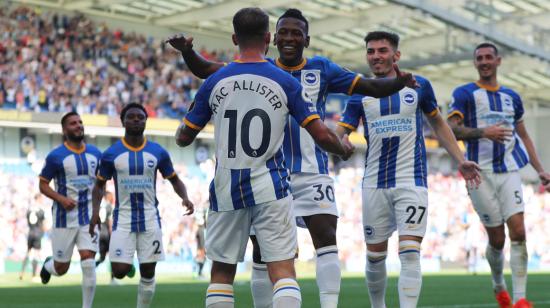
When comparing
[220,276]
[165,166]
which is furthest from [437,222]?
[220,276]

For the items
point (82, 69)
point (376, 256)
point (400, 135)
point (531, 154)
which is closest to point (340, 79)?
point (400, 135)

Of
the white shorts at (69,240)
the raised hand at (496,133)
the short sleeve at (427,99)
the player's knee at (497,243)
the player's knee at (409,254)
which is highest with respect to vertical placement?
the short sleeve at (427,99)

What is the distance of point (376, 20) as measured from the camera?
34.4 metres

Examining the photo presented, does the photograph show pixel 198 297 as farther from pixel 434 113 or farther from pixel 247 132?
pixel 247 132

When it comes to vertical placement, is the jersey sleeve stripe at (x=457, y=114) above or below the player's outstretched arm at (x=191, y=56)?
below

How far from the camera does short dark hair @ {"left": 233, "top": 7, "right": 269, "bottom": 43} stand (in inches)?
209

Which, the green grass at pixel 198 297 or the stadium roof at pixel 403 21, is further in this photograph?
the stadium roof at pixel 403 21

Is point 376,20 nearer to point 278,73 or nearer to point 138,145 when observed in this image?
point 138,145

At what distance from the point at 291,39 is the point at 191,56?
816mm

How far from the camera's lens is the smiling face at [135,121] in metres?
9.99

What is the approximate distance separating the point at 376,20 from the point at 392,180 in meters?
27.0

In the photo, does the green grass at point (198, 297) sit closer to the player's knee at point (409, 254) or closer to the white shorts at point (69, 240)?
the white shorts at point (69, 240)

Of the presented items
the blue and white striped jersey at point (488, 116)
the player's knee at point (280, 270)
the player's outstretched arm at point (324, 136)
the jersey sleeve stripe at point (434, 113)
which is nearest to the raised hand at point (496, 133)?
the blue and white striped jersey at point (488, 116)

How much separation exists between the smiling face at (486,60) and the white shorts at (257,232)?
464 cm
